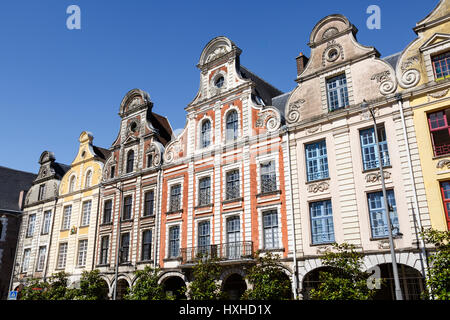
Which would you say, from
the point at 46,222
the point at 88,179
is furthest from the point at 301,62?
the point at 46,222

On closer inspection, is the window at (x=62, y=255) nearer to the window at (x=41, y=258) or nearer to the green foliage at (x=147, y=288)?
the window at (x=41, y=258)

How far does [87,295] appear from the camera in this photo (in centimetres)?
2606

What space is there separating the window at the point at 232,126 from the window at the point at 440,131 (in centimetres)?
1111

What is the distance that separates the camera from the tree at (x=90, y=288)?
1023 inches

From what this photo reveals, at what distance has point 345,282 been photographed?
15.4 meters

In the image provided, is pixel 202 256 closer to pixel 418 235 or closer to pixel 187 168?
pixel 187 168

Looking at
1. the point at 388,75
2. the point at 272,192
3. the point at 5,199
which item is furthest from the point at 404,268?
the point at 5,199

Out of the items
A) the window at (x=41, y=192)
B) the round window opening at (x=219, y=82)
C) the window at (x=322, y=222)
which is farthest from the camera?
the window at (x=41, y=192)

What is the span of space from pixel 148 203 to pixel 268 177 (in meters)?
10.1

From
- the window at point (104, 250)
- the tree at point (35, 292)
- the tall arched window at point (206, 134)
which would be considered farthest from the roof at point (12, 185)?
the tall arched window at point (206, 134)

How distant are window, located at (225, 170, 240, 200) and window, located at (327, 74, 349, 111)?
6.88 metres

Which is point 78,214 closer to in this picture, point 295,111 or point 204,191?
point 204,191

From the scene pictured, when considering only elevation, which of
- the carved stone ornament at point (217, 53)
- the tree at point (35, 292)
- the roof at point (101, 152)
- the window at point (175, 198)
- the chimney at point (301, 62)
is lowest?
the tree at point (35, 292)

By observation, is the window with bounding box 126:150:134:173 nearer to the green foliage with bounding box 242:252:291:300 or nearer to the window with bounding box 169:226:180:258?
the window with bounding box 169:226:180:258
